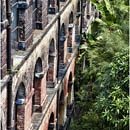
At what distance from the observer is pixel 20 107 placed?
1157cm

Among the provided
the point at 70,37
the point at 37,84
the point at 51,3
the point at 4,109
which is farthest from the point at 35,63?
the point at 70,37

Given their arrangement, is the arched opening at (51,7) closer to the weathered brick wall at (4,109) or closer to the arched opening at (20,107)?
the arched opening at (20,107)

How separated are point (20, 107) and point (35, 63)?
5.78 ft

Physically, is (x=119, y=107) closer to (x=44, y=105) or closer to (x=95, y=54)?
(x=44, y=105)

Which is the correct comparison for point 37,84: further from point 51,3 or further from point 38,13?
point 51,3

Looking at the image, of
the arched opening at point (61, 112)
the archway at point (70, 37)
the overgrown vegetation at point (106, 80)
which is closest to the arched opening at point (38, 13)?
the overgrown vegetation at point (106, 80)

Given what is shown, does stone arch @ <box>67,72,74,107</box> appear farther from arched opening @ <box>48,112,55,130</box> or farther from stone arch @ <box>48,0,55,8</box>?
stone arch @ <box>48,0,55,8</box>

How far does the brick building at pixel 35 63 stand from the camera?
9625 millimetres

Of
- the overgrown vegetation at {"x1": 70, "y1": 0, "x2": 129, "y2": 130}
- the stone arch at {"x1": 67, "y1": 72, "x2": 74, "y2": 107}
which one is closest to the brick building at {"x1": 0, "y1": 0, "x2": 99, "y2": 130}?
the stone arch at {"x1": 67, "y1": 72, "x2": 74, "y2": 107}

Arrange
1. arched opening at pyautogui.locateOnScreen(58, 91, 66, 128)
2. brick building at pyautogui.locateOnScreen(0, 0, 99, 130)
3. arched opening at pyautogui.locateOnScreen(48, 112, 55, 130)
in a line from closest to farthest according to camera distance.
A: 1. brick building at pyautogui.locateOnScreen(0, 0, 99, 130)
2. arched opening at pyautogui.locateOnScreen(48, 112, 55, 130)
3. arched opening at pyautogui.locateOnScreen(58, 91, 66, 128)

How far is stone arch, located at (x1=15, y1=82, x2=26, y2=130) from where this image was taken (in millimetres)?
11498

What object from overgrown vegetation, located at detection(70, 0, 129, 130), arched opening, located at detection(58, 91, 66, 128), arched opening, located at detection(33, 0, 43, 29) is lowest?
arched opening, located at detection(58, 91, 66, 128)

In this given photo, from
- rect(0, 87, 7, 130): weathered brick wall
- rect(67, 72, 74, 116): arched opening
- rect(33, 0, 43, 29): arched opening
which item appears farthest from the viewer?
rect(67, 72, 74, 116): arched opening

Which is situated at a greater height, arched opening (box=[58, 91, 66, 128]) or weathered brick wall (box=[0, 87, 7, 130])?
weathered brick wall (box=[0, 87, 7, 130])
